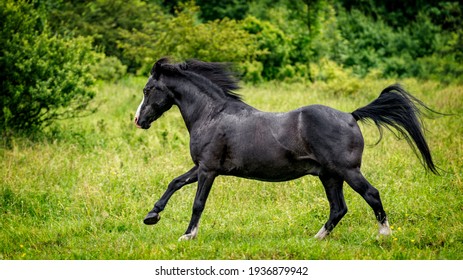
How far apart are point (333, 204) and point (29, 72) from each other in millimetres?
7971

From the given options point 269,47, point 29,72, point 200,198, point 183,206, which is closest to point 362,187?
point 200,198

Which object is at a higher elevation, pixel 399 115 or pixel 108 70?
pixel 399 115

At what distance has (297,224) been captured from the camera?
24.9ft

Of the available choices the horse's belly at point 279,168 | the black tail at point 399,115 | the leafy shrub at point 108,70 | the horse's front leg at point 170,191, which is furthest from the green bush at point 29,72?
the black tail at point 399,115

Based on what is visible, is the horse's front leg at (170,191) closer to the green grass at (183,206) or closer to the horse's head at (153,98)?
the green grass at (183,206)

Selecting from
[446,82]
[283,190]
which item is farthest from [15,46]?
[446,82]

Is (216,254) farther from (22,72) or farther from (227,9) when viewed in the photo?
(227,9)

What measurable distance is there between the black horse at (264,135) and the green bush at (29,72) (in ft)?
18.4

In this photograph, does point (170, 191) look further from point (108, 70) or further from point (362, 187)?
point (108, 70)

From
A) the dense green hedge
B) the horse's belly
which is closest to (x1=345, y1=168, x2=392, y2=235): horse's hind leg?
the horse's belly

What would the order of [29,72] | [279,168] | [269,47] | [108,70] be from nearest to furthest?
1. [279,168]
2. [29,72]
3. [108,70]
4. [269,47]

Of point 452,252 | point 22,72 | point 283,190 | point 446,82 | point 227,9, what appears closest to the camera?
point 452,252

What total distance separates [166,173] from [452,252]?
4933 millimetres

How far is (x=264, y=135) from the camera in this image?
6.75 metres
